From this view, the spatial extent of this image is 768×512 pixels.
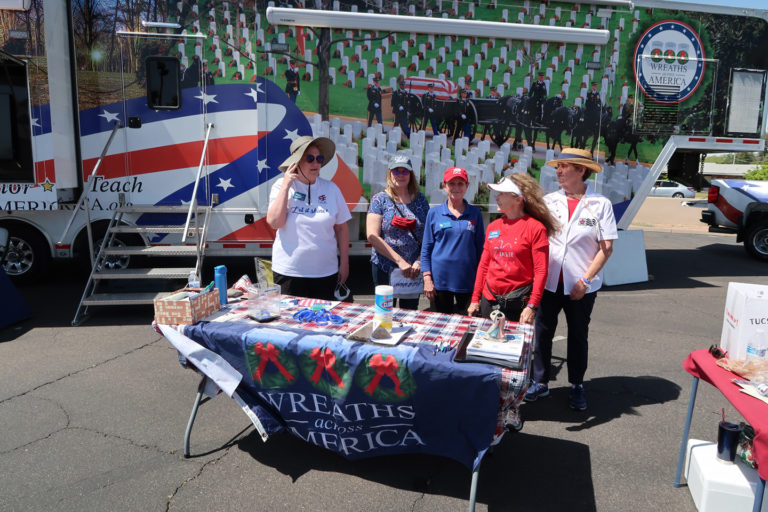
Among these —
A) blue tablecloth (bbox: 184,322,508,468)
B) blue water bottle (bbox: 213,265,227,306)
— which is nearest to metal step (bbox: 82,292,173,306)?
blue water bottle (bbox: 213,265,227,306)

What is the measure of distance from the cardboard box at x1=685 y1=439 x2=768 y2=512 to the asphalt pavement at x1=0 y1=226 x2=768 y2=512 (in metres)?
0.22

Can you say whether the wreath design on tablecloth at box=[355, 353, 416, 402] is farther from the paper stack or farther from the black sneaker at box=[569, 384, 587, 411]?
the black sneaker at box=[569, 384, 587, 411]

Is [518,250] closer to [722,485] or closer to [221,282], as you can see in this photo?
[722,485]

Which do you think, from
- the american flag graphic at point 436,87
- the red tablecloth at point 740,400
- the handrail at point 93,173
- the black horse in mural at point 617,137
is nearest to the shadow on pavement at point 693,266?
the black horse in mural at point 617,137

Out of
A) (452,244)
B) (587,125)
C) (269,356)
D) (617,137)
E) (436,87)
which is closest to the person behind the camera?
(269,356)

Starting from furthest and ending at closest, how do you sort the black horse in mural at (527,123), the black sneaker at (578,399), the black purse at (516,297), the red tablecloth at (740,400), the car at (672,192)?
the car at (672,192)
the black horse in mural at (527,123)
the black sneaker at (578,399)
the black purse at (516,297)
the red tablecloth at (740,400)

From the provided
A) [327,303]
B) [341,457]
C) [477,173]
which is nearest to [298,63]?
[477,173]

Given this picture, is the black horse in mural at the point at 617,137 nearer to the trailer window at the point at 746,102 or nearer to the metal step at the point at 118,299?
the trailer window at the point at 746,102

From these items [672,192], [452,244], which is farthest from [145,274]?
[672,192]

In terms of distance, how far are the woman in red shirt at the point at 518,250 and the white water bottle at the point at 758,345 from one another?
3.66ft

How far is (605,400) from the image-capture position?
13.0ft

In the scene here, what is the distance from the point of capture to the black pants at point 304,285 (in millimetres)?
3635

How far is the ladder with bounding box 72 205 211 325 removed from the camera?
18.6ft

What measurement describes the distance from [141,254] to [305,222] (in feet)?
10.2
